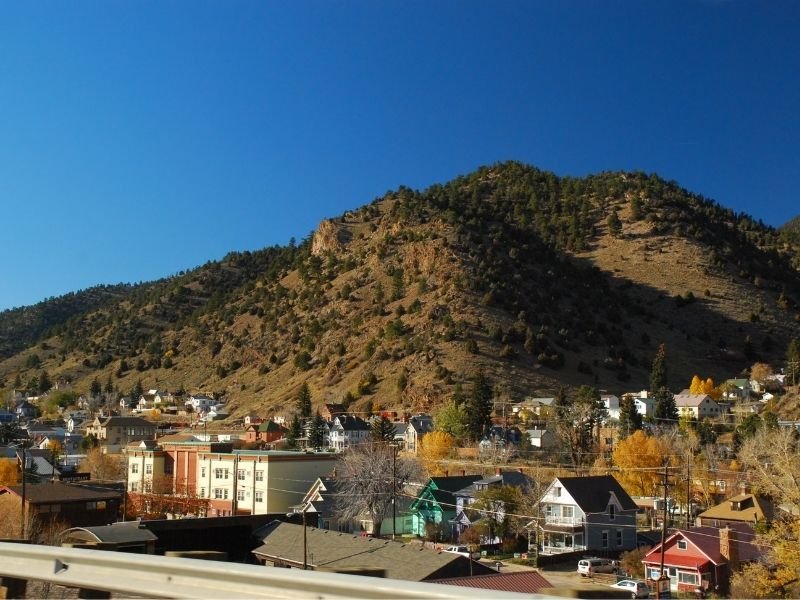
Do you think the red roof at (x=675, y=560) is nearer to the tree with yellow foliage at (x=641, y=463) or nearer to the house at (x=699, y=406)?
the tree with yellow foliage at (x=641, y=463)

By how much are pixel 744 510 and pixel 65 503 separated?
33.3 m

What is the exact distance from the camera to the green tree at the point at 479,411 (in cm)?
6781

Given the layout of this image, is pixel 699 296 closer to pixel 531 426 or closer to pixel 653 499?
pixel 531 426

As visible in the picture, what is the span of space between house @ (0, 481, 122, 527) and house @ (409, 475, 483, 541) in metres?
17.2

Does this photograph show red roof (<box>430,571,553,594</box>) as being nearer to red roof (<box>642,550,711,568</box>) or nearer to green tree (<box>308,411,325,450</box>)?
red roof (<box>642,550,711,568</box>)

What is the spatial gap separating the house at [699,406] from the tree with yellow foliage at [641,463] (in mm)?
24895

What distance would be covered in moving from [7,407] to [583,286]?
94847mm

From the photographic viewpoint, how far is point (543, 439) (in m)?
68.1

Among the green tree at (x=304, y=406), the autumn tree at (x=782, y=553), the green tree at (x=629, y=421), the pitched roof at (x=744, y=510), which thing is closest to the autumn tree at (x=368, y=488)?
the pitched roof at (x=744, y=510)

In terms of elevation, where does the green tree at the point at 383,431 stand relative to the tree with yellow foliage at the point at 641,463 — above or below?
above

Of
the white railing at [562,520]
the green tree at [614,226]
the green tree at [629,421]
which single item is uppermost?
the green tree at [614,226]

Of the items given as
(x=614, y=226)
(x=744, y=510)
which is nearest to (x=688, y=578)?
(x=744, y=510)

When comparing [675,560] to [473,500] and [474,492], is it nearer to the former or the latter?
[473,500]

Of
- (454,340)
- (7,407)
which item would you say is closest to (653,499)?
(454,340)
